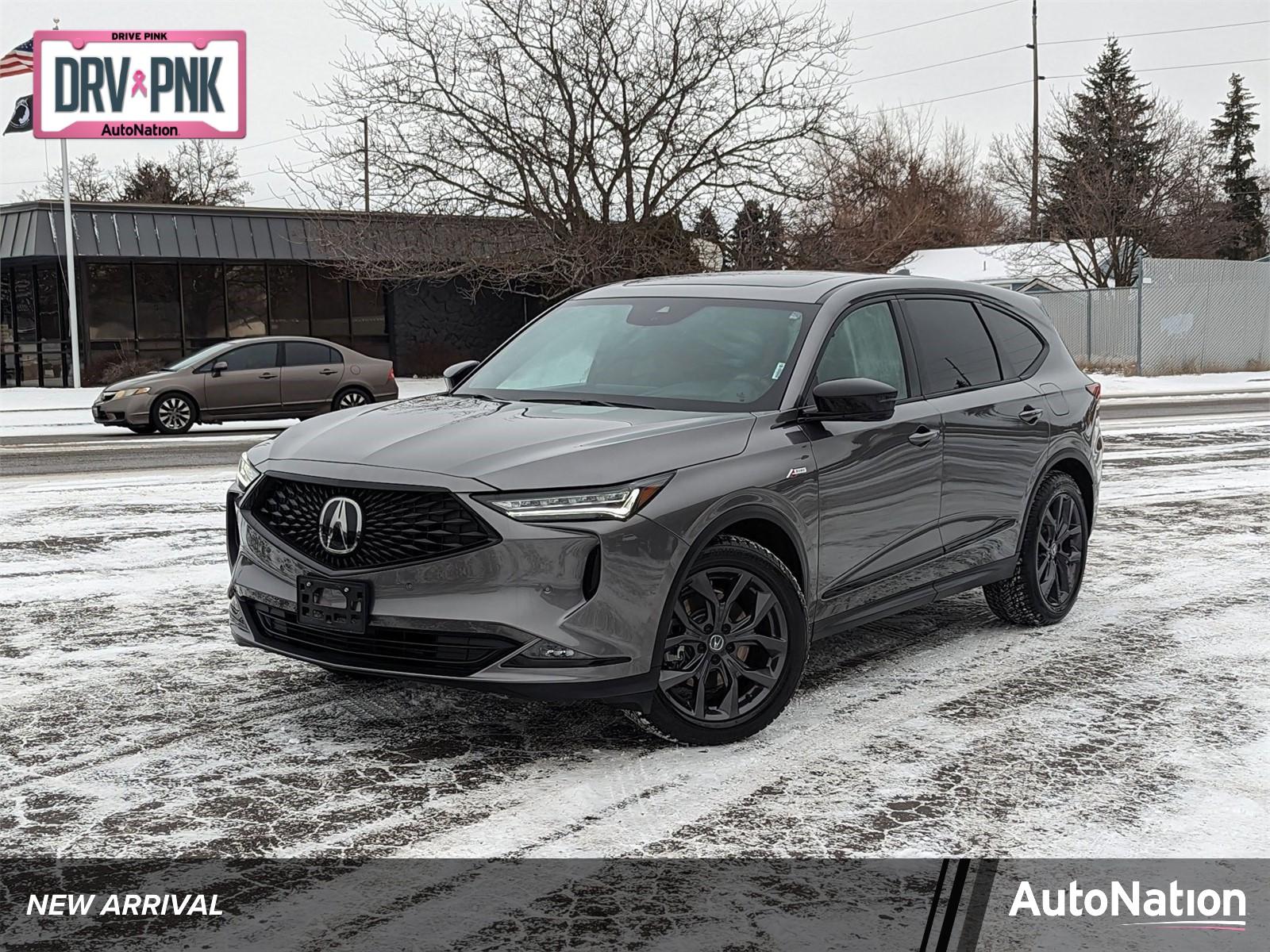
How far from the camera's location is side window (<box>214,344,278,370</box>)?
21.4 meters

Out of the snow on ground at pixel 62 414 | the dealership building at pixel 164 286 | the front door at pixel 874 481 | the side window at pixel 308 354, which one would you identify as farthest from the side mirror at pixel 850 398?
the dealership building at pixel 164 286

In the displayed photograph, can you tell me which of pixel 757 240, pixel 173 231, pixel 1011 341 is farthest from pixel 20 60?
pixel 1011 341

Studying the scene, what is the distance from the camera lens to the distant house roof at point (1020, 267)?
176 feet

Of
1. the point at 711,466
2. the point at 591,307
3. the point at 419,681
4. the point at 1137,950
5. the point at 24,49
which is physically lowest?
the point at 1137,950

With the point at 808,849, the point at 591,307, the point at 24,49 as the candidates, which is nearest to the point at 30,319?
the point at 24,49

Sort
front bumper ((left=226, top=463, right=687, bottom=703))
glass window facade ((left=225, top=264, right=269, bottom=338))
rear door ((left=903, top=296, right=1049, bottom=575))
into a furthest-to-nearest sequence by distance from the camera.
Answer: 1. glass window facade ((left=225, top=264, right=269, bottom=338))
2. rear door ((left=903, top=296, right=1049, bottom=575))
3. front bumper ((left=226, top=463, right=687, bottom=703))

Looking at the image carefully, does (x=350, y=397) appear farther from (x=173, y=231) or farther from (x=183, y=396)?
(x=173, y=231)

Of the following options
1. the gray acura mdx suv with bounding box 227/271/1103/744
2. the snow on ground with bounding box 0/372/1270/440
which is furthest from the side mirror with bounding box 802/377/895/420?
the snow on ground with bounding box 0/372/1270/440

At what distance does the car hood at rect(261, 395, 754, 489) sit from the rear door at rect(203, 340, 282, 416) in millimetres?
16514

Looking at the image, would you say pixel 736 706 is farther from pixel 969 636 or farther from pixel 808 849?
pixel 969 636

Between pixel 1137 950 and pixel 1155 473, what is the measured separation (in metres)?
11.1

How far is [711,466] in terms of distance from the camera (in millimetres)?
4953

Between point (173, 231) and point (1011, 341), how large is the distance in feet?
102

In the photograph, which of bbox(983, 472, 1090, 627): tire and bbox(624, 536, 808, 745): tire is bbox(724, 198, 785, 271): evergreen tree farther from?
bbox(624, 536, 808, 745): tire
